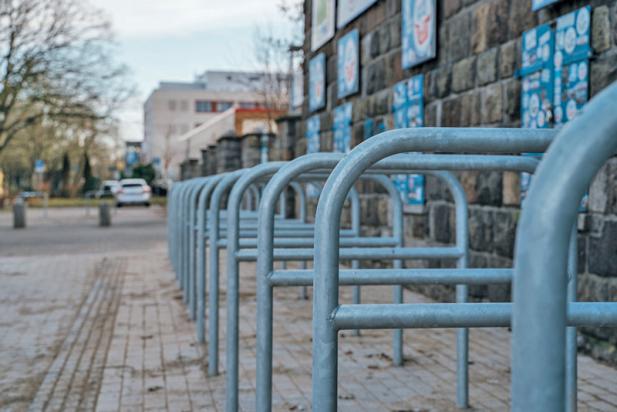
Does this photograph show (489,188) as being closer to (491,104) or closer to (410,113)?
(491,104)

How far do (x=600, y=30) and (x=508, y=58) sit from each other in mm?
1145

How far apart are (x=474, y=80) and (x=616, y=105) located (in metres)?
5.46

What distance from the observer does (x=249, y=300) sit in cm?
720

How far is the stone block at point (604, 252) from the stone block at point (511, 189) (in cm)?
93

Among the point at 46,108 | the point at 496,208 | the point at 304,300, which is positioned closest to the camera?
the point at 496,208

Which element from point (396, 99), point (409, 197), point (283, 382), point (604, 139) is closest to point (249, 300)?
point (409, 197)

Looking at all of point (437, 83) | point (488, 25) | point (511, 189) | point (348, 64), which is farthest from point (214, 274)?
point (348, 64)

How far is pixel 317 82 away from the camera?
11.3 metres

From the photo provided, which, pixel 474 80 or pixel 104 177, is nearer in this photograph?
pixel 474 80

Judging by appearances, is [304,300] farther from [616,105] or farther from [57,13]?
[57,13]

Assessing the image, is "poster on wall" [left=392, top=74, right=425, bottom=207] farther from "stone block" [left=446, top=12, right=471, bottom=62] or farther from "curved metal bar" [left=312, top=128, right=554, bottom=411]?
"curved metal bar" [left=312, top=128, right=554, bottom=411]

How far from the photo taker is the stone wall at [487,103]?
4.53m

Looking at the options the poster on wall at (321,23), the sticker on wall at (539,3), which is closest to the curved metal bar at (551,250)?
the sticker on wall at (539,3)

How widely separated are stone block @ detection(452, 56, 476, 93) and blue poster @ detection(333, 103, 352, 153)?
300cm
